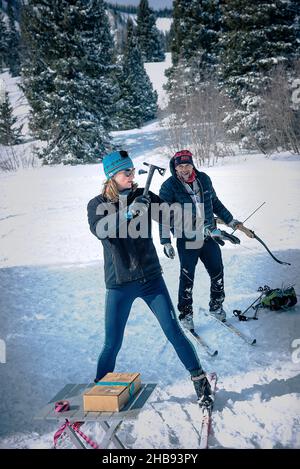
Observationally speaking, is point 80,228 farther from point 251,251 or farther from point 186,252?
point 186,252

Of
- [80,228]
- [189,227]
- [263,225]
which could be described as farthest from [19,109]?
[189,227]

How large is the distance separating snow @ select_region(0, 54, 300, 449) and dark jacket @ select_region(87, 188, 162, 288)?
125cm

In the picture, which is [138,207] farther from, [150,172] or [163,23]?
[163,23]

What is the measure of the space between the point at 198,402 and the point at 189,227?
1984 millimetres

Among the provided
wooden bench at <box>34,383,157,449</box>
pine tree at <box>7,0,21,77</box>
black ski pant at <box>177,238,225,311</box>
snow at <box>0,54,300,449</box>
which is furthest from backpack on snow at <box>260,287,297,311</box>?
pine tree at <box>7,0,21,77</box>

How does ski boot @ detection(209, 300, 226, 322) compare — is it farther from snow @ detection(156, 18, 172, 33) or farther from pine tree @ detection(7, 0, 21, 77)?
snow @ detection(156, 18, 172, 33)

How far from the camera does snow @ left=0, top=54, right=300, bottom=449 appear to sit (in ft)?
10.3

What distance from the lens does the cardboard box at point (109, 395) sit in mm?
2617

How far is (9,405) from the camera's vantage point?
3693 mm

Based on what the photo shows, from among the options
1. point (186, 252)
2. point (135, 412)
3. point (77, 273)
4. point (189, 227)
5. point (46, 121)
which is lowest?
point (77, 273)

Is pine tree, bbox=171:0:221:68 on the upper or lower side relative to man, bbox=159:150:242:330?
upper

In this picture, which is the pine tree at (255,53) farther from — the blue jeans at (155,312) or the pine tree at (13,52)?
the pine tree at (13,52)

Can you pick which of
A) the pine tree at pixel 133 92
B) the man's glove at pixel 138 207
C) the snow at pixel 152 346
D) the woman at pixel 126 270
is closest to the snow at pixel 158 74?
the pine tree at pixel 133 92

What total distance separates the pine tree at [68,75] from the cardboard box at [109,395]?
24.4 m
